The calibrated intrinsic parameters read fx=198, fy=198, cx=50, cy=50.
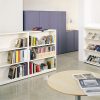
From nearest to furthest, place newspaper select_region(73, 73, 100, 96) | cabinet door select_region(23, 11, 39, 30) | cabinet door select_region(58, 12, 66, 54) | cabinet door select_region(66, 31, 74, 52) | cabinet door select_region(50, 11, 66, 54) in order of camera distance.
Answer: newspaper select_region(73, 73, 100, 96)
cabinet door select_region(23, 11, 39, 30)
cabinet door select_region(50, 11, 66, 54)
cabinet door select_region(58, 12, 66, 54)
cabinet door select_region(66, 31, 74, 52)

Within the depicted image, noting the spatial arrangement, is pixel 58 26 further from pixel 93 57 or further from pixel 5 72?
pixel 5 72

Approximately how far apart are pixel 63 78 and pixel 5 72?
2.62 m

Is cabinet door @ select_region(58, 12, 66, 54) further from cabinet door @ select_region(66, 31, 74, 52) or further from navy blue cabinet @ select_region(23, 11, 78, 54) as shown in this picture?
cabinet door @ select_region(66, 31, 74, 52)

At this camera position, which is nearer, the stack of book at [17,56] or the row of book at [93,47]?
the stack of book at [17,56]

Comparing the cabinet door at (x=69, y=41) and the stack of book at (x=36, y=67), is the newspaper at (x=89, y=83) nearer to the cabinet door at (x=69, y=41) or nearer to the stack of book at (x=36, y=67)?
the stack of book at (x=36, y=67)

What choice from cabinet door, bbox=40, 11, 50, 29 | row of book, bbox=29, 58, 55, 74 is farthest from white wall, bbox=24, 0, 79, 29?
row of book, bbox=29, 58, 55, 74

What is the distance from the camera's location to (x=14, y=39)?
500 centimetres

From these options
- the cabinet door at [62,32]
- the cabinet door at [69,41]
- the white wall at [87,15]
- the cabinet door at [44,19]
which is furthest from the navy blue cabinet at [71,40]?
the white wall at [87,15]

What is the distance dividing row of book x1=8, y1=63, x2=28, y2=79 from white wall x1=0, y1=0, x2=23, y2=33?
1109mm

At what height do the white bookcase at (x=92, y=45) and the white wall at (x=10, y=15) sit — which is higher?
the white wall at (x=10, y=15)

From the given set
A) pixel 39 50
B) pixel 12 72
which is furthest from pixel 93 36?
pixel 12 72

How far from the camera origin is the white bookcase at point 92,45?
6473mm

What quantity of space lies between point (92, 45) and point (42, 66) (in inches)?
83.0

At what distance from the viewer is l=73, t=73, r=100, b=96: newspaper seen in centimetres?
208
